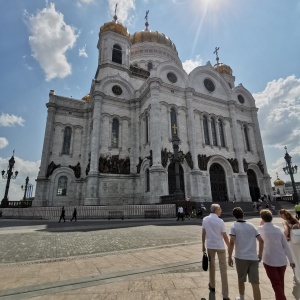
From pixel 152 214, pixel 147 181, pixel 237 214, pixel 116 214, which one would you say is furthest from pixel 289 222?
pixel 147 181

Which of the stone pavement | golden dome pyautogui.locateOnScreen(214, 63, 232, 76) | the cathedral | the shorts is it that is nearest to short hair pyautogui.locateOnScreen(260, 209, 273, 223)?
the shorts

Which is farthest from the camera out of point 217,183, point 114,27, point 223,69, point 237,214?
point 223,69

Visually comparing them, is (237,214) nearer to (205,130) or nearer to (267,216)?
(267,216)

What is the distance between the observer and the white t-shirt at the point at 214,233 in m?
3.36

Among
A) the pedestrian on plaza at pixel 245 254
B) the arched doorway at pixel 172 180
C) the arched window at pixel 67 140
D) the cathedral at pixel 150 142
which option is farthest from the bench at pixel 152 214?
the arched window at pixel 67 140

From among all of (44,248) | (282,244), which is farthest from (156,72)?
(282,244)

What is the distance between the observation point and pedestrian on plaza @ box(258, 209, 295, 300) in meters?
2.75

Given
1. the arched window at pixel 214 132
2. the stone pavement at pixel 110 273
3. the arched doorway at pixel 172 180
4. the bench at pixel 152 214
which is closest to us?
the stone pavement at pixel 110 273

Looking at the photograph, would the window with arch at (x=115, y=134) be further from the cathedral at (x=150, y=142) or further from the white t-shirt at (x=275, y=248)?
the white t-shirt at (x=275, y=248)

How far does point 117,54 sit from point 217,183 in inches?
1000

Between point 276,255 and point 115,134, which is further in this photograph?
point 115,134

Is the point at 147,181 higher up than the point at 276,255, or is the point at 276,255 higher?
the point at 147,181

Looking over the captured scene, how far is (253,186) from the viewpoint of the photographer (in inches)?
1101

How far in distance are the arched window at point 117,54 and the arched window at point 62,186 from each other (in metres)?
20.0
